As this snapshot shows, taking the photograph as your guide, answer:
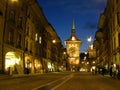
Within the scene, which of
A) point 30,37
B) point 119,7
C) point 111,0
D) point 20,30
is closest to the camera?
point 119,7

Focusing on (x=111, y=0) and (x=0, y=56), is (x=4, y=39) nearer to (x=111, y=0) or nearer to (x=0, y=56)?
(x=0, y=56)

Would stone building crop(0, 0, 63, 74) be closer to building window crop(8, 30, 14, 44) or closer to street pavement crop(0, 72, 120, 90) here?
building window crop(8, 30, 14, 44)

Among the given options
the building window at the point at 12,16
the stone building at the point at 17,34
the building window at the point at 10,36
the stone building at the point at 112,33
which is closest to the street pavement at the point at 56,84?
the stone building at the point at 17,34

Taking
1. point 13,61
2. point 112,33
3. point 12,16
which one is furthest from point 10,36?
point 112,33

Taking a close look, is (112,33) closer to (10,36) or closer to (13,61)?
(13,61)

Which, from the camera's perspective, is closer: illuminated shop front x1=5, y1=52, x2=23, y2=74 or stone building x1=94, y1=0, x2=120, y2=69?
illuminated shop front x1=5, y1=52, x2=23, y2=74

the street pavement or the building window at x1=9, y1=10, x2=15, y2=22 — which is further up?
the building window at x1=9, y1=10, x2=15, y2=22

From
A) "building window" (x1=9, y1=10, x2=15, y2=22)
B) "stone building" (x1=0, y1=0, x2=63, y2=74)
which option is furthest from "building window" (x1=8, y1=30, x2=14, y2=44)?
"building window" (x1=9, y1=10, x2=15, y2=22)

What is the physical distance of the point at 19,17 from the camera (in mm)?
47250

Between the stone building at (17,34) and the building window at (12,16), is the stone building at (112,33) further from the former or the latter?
the building window at (12,16)

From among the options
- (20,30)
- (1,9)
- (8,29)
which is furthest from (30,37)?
(1,9)

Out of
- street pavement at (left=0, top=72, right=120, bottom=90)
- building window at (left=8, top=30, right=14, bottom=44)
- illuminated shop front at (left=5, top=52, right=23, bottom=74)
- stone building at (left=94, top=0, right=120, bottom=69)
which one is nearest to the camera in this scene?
street pavement at (left=0, top=72, right=120, bottom=90)

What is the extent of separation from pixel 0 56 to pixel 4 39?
311cm

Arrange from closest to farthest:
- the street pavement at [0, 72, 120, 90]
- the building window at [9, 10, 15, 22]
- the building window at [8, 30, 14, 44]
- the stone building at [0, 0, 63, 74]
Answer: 1. the street pavement at [0, 72, 120, 90]
2. the stone building at [0, 0, 63, 74]
3. the building window at [8, 30, 14, 44]
4. the building window at [9, 10, 15, 22]
